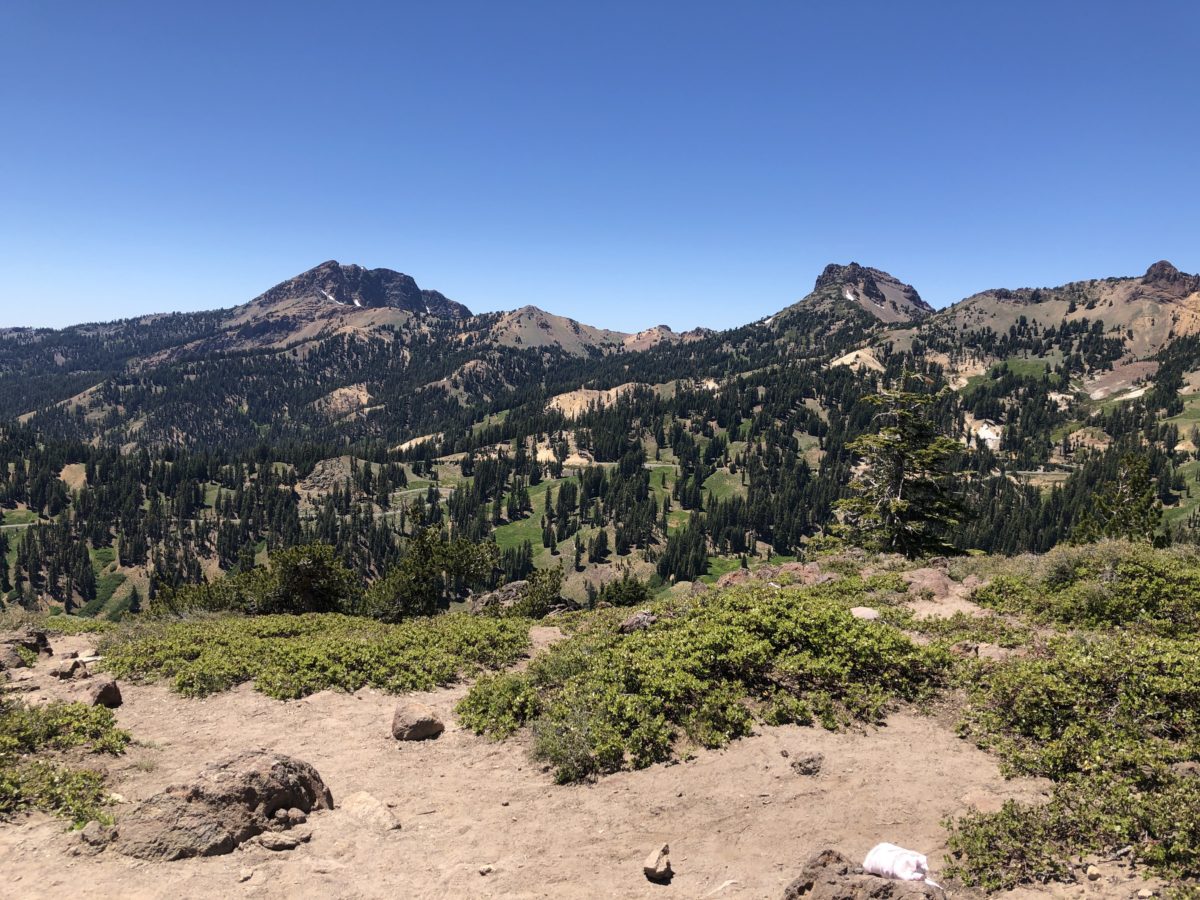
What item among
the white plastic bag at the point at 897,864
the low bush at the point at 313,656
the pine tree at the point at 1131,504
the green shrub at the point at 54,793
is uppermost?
the white plastic bag at the point at 897,864

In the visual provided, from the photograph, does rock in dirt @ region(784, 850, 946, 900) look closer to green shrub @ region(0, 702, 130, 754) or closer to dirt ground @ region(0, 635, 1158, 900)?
dirt ground @ region(0, 635, 1158, 900)

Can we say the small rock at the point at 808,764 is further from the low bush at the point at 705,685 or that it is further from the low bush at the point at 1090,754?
the low bush at the point at 1090,754

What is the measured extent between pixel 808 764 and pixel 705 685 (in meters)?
3.09

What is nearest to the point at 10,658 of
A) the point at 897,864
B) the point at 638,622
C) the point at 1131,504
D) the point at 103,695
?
the point at 103,695

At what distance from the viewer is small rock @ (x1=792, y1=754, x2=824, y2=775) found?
1228 centimetres

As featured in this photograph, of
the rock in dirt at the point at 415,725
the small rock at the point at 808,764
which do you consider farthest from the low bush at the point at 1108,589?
the rock in dirt at the point at 415,725

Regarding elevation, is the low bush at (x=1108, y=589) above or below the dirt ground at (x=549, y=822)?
above

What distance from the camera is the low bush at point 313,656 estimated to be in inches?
788

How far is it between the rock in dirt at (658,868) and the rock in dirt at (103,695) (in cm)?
1667

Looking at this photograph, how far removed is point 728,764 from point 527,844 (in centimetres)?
447

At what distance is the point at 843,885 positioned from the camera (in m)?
7.91

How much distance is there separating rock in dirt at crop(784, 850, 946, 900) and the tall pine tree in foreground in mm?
35142

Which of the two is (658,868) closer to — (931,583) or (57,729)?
(57,729)

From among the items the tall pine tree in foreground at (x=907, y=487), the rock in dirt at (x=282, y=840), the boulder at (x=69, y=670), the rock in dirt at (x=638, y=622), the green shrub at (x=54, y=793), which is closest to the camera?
the rock in dirt at (x=282, y=840)
